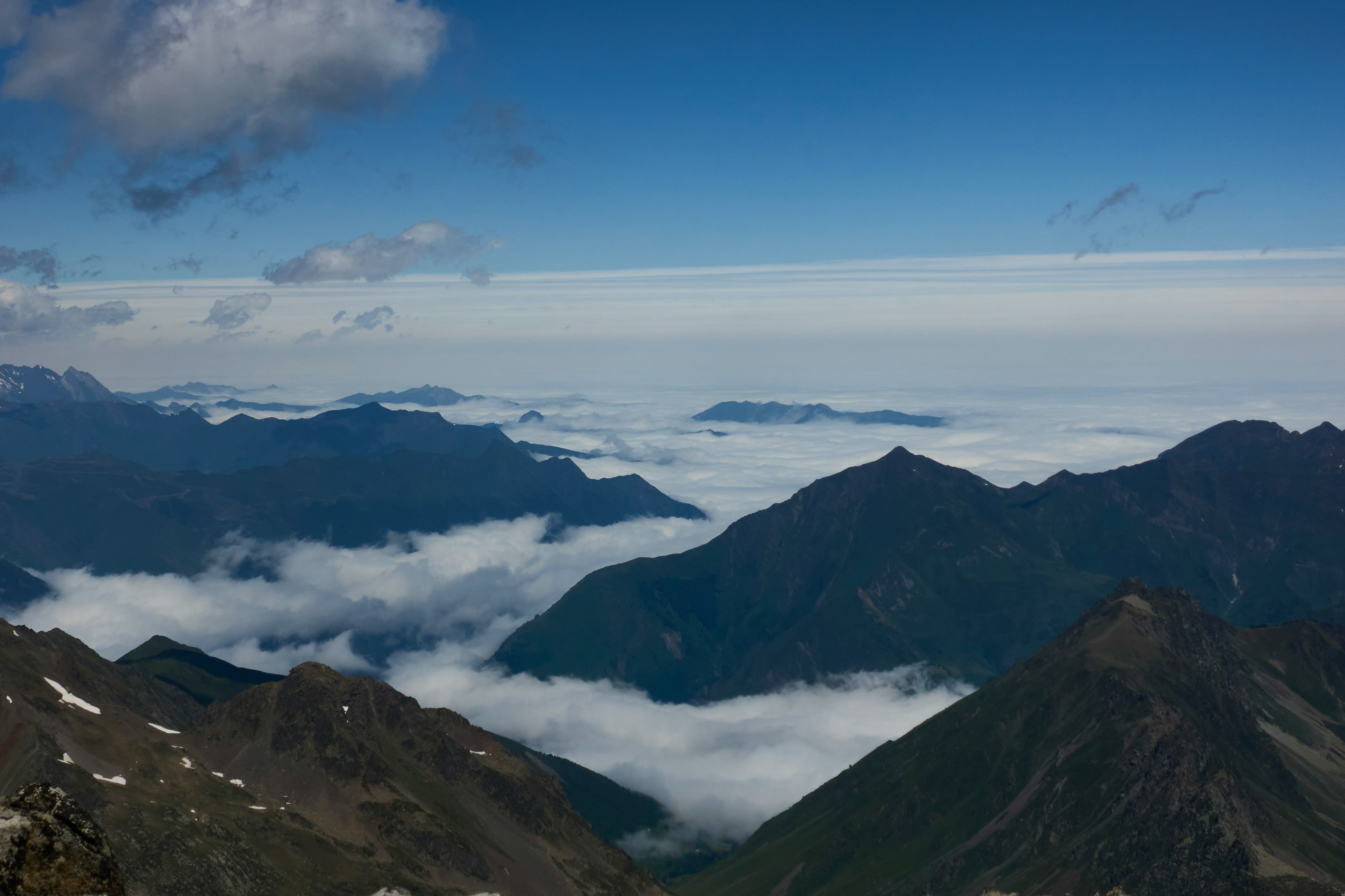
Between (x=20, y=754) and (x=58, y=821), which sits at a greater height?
(x=58, y=821)

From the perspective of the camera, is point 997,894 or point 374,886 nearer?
point 997,894

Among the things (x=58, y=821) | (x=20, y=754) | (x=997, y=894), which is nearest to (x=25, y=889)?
(x=58, y=821)

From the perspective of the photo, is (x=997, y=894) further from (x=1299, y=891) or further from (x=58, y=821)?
(x=1299, y=891)

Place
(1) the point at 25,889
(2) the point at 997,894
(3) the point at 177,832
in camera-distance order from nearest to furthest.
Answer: (1) the point at 25,889 → (2) the point at 997,894 → (3) the point at 177,832

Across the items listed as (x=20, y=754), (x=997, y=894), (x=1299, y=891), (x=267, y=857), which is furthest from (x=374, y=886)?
(x=1299, y=891)

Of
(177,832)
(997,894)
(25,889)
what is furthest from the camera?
(177,832)

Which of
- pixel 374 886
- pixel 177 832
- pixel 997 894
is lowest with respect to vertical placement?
pixel 374 886
